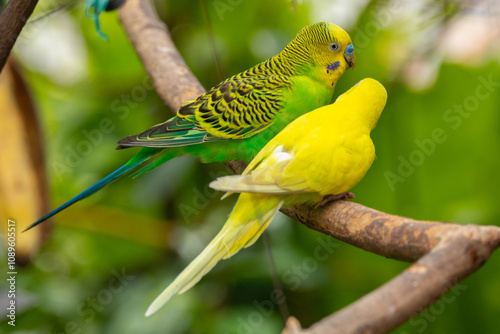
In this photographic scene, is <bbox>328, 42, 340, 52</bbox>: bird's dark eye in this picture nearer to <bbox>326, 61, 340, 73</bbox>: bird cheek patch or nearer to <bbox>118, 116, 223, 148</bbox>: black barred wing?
<bbox>326, 61, 340, 73</bbox>: bird cheek patch

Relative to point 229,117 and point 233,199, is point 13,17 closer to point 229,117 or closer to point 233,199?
point 229,117

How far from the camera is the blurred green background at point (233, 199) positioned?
1674 mm

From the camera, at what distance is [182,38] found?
2.09 metres

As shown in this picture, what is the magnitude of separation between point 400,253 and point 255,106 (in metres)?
0.66

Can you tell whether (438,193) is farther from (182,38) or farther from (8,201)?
(8,201)

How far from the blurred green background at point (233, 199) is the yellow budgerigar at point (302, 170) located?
0.68 m

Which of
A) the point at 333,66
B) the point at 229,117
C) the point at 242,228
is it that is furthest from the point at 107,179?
the point at 333,66

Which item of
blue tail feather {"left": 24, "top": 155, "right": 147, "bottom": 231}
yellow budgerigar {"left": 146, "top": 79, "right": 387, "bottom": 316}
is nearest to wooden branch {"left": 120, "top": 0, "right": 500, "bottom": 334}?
yellow budgerigar {"left": 146, "top": 79, "right": 387, "bottom": 316}

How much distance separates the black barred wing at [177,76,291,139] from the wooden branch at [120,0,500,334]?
10.5 inches

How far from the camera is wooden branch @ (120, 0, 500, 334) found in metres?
0.57

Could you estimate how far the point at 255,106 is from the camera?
134 cm

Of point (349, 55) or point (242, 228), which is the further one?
point (349, 55)

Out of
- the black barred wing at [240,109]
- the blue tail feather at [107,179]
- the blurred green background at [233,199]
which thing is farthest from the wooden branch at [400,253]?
the blurred green background at [233,199]

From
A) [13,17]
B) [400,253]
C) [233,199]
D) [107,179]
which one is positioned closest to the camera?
[400,253]
